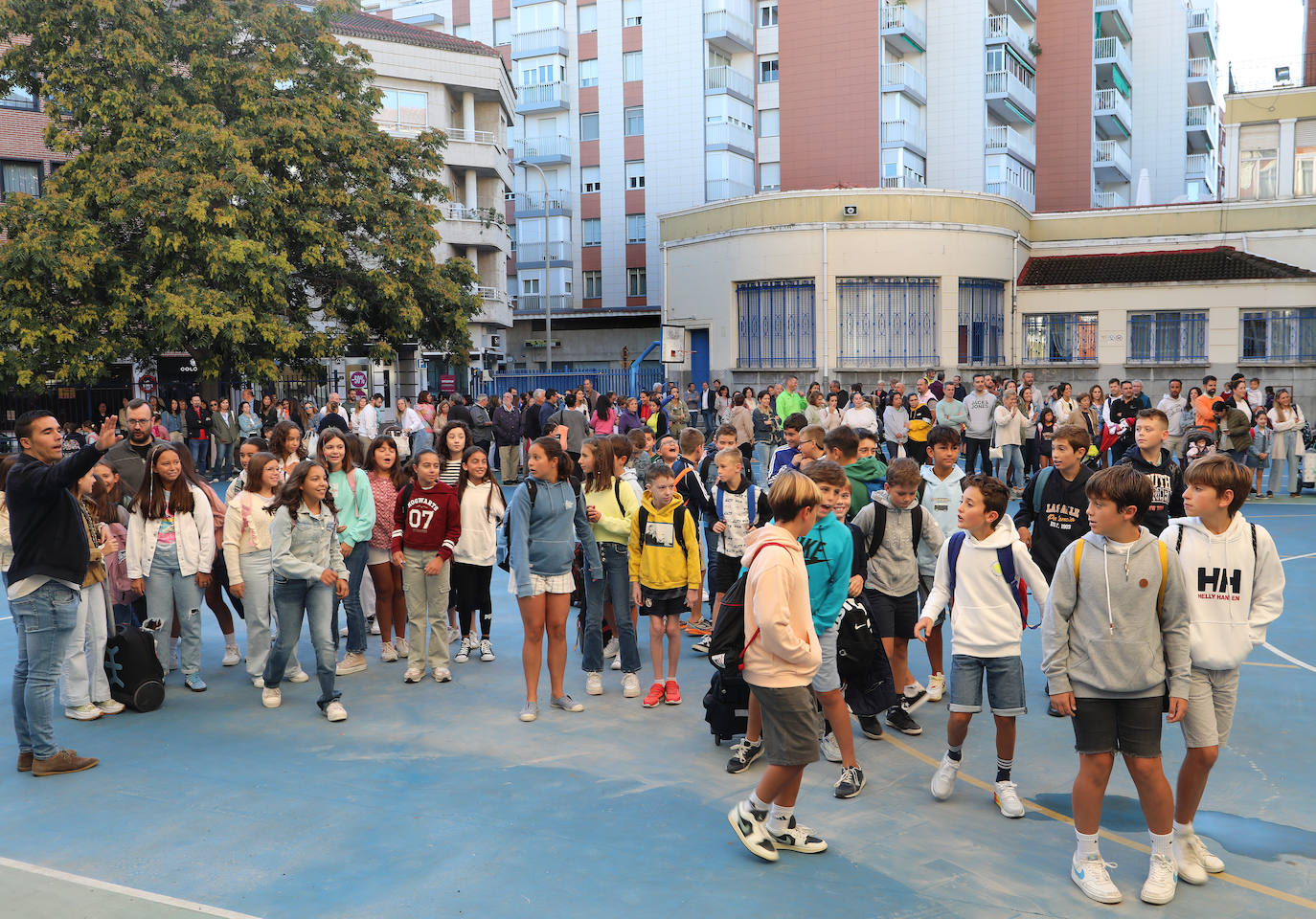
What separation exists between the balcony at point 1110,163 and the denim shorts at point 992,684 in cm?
4456

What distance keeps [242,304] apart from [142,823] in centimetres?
1949

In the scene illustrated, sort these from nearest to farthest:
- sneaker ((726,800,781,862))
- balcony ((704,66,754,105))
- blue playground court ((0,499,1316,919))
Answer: blue playground court ((0,499,1316,919))
sneaker ((726,800,781,862))
balcony ((704,66,754,105))

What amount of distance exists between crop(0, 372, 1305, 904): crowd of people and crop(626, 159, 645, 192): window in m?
37.9

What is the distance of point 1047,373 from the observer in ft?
97.9

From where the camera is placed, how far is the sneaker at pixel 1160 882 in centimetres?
423

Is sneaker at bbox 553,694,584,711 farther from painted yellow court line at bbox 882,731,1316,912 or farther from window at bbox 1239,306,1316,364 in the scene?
window at bbox 1239,306,1316,364

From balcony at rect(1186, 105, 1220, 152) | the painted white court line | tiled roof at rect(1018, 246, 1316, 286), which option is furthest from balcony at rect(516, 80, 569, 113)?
the painted white court line

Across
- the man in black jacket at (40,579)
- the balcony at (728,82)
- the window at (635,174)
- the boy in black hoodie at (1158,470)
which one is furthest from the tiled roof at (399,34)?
the boy in black hoodie at (1158,470)

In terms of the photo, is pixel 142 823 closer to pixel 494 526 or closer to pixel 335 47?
pixel 494 526

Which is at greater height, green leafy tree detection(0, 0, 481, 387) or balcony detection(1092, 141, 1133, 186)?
balcony detection(1092, 141, 1133, 186)

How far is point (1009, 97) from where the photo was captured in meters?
39.0

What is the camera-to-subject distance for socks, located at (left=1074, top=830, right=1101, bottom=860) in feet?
14.3

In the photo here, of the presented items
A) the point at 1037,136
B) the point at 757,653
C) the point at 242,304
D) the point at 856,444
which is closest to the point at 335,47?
the point at 242,304

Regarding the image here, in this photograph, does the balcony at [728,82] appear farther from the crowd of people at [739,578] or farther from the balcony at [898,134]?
the crowd of people at [739,578]
